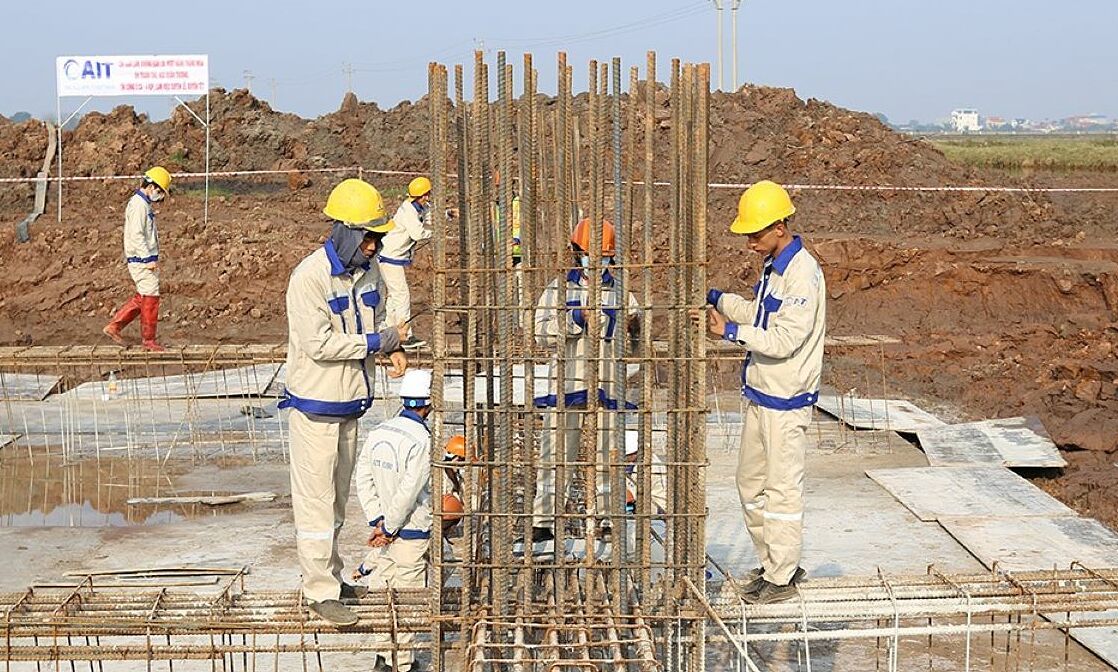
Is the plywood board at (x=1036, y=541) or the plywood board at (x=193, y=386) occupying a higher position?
the plywood board at (x=193, y=386)

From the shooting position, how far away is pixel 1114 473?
11750 millimetres

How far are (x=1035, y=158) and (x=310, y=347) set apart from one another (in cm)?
4405

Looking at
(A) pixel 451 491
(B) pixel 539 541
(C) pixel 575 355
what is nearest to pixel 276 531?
(B) pixel 539 541

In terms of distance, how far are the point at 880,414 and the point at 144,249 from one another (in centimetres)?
703

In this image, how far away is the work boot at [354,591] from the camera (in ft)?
21.5

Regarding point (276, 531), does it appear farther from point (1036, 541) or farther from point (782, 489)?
point (1036, 541)

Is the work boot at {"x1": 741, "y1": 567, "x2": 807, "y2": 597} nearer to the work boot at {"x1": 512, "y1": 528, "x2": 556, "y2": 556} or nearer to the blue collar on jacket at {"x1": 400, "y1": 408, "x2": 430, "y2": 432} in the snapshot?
the work boot at {"x1": 512, "y1": 528, "x2": 556, "y2": 556}

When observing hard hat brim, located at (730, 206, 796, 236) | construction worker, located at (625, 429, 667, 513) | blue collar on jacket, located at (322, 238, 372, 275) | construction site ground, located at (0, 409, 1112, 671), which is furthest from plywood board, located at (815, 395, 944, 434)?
blue collar on jacket, located at (322, 238, 372, 275)

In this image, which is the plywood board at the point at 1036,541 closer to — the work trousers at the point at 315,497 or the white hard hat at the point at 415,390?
the white hard hat at the point at 415,390

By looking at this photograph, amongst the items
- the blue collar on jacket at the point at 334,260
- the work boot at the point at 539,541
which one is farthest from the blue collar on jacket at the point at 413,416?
the work boot at the point at 539,541

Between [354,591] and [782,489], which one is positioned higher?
[782,489]

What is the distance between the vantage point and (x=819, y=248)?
20812 mm

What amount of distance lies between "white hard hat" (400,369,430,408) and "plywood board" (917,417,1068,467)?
582cm

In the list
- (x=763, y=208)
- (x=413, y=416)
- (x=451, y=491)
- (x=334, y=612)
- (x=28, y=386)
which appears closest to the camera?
(x=334, y=612)
